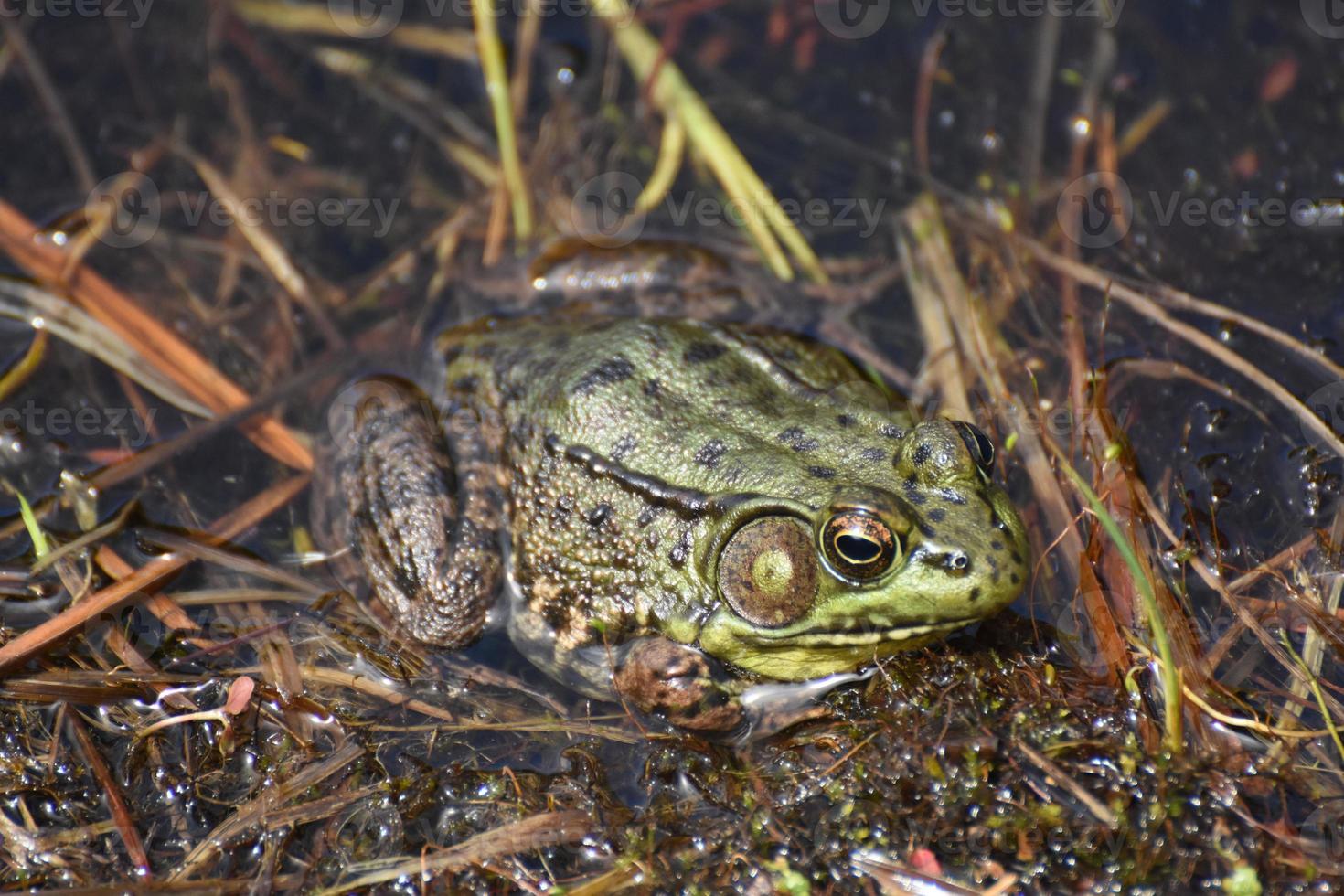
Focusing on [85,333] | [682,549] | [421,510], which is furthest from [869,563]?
[85,333]

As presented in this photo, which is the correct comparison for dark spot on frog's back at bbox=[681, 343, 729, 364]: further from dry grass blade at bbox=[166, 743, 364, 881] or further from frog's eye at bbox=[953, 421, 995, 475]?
dry grass blade at bbox=[166, 743, 364, 881]

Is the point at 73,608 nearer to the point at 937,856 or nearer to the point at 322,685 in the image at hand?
the point at 322,685

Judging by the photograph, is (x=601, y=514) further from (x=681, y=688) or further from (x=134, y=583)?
(x=134, y=583)

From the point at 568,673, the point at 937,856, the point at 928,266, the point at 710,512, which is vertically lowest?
the point at 937,856

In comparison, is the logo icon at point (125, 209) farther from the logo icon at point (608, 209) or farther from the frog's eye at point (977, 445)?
the frog's eye at point (977, 445)

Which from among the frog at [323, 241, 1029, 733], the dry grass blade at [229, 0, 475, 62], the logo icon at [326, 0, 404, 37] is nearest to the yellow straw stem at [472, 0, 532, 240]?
the dry grass blade at [229, 0, 475, 62]

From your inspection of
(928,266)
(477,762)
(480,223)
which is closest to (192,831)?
(477,762)

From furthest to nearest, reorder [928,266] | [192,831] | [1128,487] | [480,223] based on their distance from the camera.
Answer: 1. [480,223]
2. [928,266]
3. [1128,487]
4. [192,831]

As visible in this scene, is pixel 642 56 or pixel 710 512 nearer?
pixel 710 512
